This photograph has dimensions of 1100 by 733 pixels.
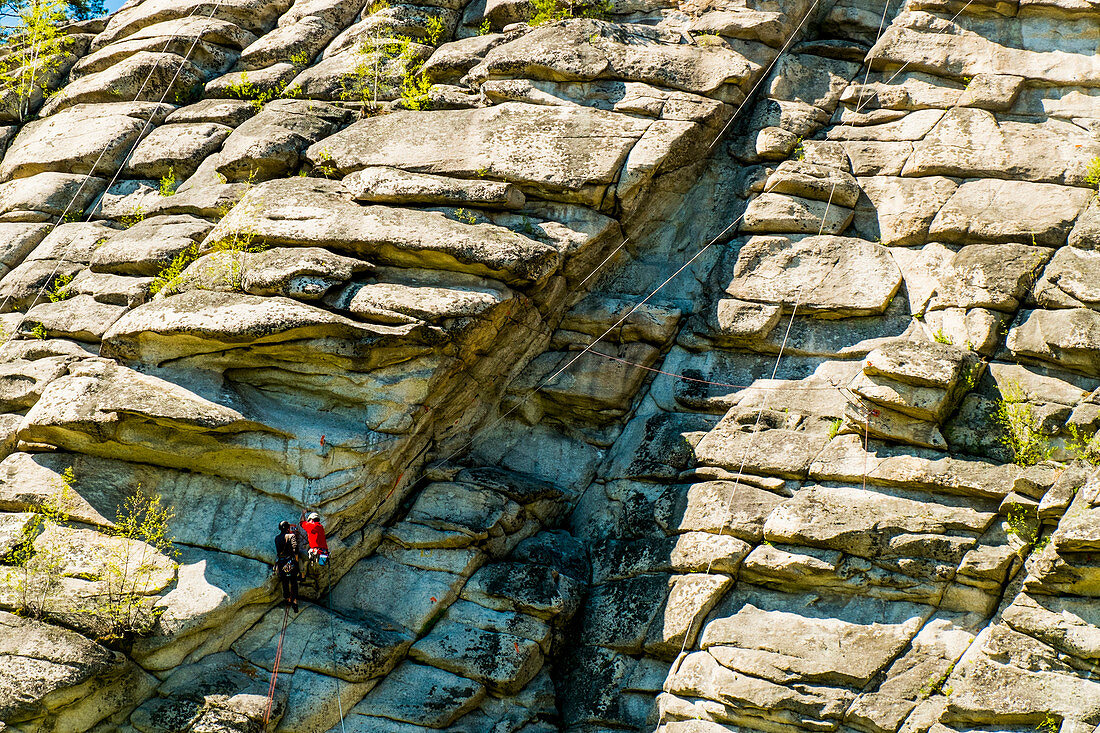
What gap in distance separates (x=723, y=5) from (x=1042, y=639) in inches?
437

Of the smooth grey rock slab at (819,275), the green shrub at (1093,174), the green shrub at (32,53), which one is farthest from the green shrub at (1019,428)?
the green shrub at (32,53)

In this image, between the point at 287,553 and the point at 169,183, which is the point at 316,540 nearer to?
the point at 287,553

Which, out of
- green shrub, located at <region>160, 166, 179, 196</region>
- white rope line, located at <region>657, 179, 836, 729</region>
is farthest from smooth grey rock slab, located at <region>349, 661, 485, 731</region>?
green shrub, located at <region>160, 166, 179, 196</region>

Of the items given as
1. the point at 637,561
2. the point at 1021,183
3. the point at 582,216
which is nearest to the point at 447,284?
the point at 582,216

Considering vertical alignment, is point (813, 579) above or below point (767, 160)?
below

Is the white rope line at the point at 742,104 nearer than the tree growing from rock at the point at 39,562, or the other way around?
the tree growing from rock at the point at 39,562

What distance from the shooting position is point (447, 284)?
13133 mm

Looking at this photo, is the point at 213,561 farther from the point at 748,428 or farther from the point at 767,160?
the point at 767,160

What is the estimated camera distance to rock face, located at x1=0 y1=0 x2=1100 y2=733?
1139 cm

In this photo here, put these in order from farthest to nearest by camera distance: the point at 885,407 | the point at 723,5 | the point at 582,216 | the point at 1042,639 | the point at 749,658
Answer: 1. the point at 723,5
2. the point at 582,216
3. the point at 885,407
4. the point at 749,658
5. the point at 1042,639

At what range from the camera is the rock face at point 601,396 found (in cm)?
Answer: 1139

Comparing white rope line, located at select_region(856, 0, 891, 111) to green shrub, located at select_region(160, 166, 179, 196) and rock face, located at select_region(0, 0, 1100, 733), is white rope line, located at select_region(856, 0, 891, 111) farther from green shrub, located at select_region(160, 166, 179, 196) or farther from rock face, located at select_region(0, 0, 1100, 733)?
green shrub, located at select_region(160, 166, 179, 196)

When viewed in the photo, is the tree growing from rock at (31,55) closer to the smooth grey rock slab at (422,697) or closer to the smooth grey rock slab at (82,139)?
the smooth grey rock slab at (82,139)

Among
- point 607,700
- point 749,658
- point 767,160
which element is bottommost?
point 607,700
